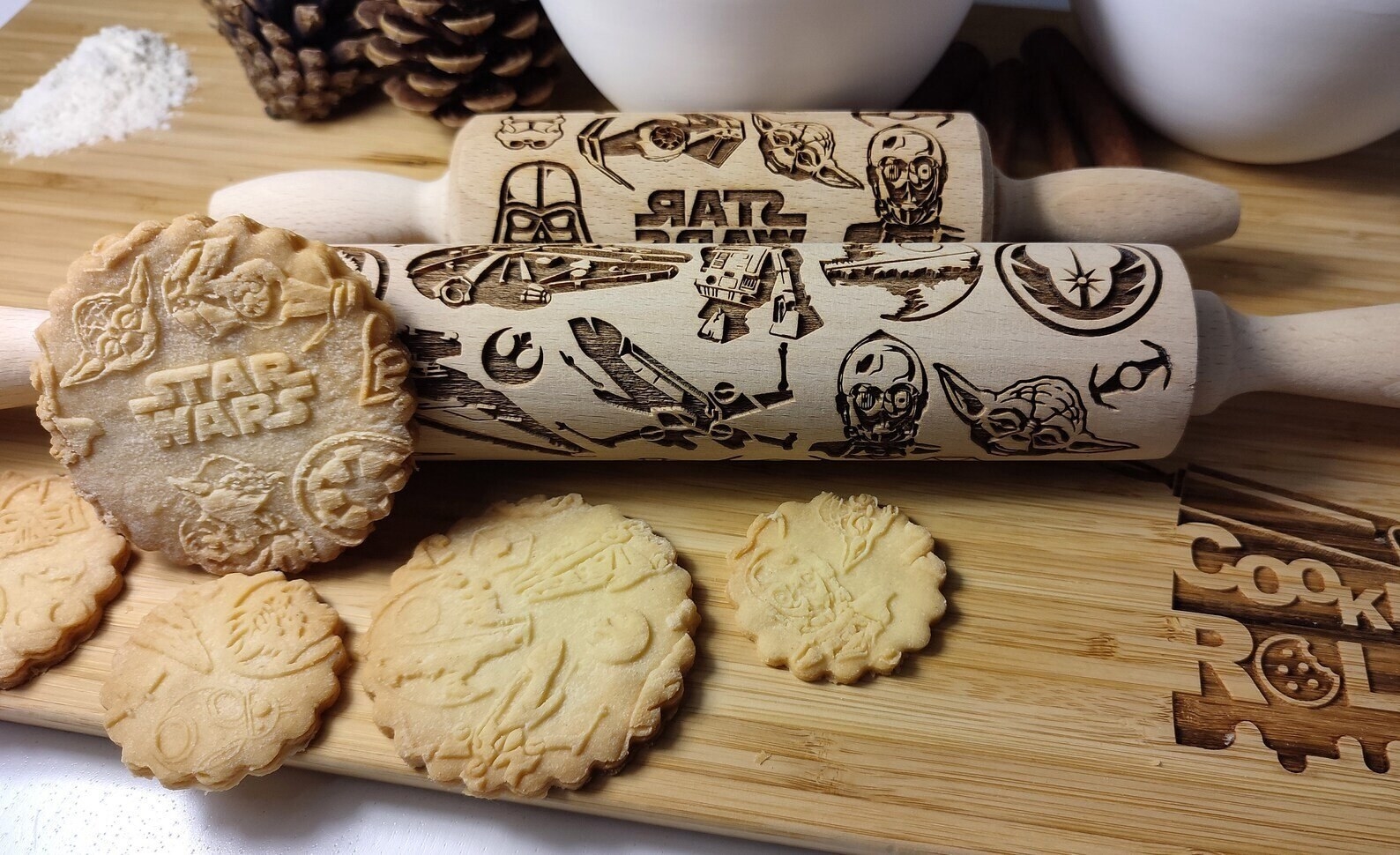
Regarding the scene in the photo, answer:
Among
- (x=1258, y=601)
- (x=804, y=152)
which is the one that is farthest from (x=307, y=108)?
(x=1258, y=601)

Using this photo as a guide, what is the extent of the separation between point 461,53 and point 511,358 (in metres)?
0.53

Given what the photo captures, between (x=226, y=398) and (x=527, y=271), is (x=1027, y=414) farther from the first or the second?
(x=226, y=398)

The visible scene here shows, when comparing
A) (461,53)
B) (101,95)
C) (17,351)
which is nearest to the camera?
(17,351)

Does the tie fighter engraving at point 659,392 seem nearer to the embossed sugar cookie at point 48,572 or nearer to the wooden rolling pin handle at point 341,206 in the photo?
the wooden rolling pin handle at point 341,206

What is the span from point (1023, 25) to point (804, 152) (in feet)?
2.08

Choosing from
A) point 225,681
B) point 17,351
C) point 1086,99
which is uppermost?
point 1086,99

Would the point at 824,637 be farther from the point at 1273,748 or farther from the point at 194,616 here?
the point at 194,616

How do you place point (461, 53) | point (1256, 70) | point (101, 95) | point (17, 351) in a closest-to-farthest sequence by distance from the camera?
1. point (17, 351)
2. point (1256, 70)
3. point (461, 53)
4. point (101, 95)

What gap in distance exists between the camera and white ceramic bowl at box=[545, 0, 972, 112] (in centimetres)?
98

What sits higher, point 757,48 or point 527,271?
point 757,48

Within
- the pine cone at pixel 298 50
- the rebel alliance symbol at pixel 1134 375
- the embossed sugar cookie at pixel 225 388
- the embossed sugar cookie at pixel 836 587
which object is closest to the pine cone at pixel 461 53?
the pine cone at pixel 298 50

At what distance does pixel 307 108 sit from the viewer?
4.27 feet

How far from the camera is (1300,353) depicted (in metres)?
0.91

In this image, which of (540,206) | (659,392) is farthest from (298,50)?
(659,392)
